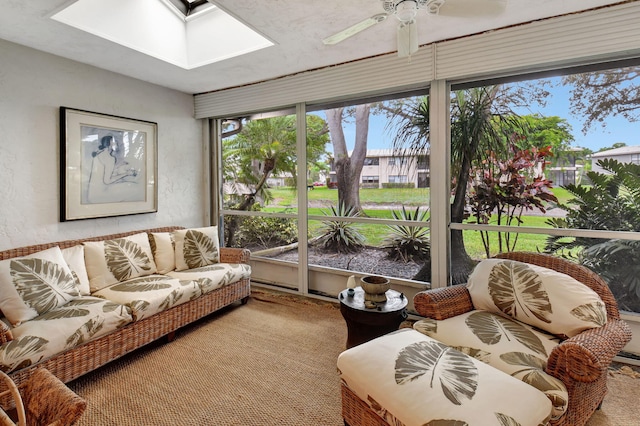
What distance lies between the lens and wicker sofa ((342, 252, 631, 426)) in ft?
4.67

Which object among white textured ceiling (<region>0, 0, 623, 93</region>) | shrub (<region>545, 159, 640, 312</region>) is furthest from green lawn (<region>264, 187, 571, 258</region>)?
white textured ceiling (<region>0, 0, 623, 93</region>)

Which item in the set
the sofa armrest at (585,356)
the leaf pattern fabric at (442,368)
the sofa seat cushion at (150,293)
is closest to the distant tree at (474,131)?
the sofa armrest at (585,356)

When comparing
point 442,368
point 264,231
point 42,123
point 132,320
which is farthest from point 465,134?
point 42,123

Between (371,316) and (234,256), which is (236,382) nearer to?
(371,316)

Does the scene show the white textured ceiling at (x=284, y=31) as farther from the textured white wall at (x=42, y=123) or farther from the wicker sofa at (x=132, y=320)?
the wicker sofa at (x=132, y=320)

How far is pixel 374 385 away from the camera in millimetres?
1449

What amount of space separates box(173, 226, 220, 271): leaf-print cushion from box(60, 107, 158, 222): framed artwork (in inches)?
25.4

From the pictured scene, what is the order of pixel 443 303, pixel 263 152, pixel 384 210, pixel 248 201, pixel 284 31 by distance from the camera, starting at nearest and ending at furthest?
pixel 443 303 < pixel 284 31 < pixel 384 210 < pixel 263 152 < pixel 248 201

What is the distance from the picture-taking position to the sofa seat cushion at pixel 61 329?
1.78 m

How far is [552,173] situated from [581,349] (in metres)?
1.68

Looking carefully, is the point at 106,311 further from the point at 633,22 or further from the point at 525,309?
the point at 633,22

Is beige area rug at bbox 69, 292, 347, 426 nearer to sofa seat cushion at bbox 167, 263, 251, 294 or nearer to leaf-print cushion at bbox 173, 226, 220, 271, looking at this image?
sofa seat cushion at bbox 167, 263, 251, 294

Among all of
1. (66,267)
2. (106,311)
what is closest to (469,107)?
(106,311)

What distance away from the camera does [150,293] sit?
2.58m
